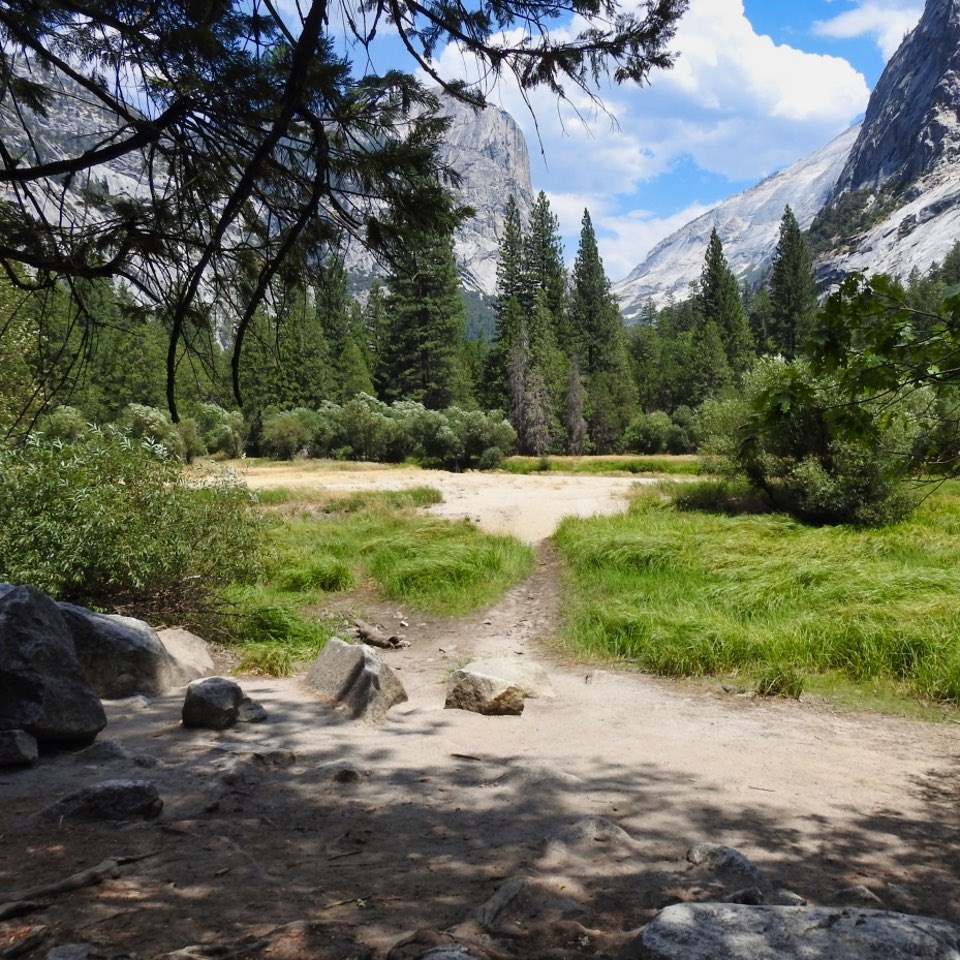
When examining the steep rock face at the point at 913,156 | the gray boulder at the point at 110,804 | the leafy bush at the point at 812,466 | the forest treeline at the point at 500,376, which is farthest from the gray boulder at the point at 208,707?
the steep rock face at the point at 913,156

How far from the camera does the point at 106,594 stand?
25.3ft

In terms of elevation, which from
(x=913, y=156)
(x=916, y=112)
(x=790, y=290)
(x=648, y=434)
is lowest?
(x=648, y=434)

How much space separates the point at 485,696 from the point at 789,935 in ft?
12.6

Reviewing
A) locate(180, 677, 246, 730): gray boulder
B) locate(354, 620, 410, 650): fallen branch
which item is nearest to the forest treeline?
locate(354, 620, 410, 650): fallen branch

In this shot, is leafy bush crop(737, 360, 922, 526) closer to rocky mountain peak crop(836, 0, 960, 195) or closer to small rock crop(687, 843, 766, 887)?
small rock crop(687, 843, 766, 887)

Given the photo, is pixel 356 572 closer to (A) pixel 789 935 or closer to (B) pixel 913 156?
(A) pixel 789 935

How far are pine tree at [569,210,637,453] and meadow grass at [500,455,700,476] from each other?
886 cm

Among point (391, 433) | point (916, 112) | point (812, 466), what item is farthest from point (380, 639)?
point (916, 112)

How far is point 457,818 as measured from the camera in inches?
130

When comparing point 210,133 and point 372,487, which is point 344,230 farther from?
point 372,487

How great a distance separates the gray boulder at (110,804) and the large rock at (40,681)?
3.29 ft

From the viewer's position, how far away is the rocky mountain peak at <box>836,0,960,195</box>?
11731cm

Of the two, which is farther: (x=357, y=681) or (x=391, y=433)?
(x=391, y=433)

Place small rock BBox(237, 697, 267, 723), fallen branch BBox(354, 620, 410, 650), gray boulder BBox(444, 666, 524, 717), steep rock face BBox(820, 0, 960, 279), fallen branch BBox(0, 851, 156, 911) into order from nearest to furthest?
fallen branch BBox(0, 851, 156, 911)
small rock BBox(237, 697, 267, 723)
gray boulder BBox(444, 666, 524, 717)
fallen branch BBox(354, 620, 410, 650)
steep rock face BBox(820, 0, 960, 279)
